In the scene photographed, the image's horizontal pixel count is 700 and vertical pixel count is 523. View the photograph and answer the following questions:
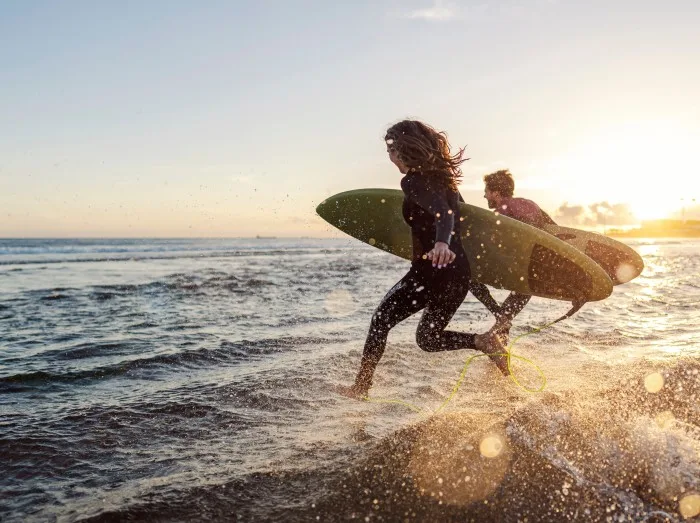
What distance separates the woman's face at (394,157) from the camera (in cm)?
378

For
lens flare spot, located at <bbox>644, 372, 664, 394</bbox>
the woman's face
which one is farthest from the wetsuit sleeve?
lens flare spot, located at <bbox>644, 372, 664, 394</bbox>

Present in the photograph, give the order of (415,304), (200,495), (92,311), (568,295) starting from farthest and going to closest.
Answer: (92,311)
(568,295)
(415,304)
(200,495)

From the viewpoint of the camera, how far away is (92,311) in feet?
29.5

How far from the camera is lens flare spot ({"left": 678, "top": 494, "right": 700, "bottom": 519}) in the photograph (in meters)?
2.39

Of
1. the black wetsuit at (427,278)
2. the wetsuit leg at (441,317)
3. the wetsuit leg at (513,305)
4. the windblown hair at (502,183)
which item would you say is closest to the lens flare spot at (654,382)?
the wetsuit leg at (513,305)

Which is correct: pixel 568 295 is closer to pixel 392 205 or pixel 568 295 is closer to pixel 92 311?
pixel 392 205

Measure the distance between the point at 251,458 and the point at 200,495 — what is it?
1.66 ft

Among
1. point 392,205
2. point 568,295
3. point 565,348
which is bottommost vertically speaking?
point 565,348

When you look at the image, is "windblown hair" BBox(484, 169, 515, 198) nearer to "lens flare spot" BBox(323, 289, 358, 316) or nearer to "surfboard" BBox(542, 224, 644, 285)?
"surfboard" BBox(542, 224, 644, 285)

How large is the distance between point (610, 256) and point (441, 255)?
4.21m

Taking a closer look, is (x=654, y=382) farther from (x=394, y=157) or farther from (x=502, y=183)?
(x=394, y=157)

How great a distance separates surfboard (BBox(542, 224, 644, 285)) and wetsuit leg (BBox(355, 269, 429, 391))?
11.3ft

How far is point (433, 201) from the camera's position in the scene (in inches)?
140

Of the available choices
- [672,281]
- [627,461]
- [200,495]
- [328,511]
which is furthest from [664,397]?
[672,281]
